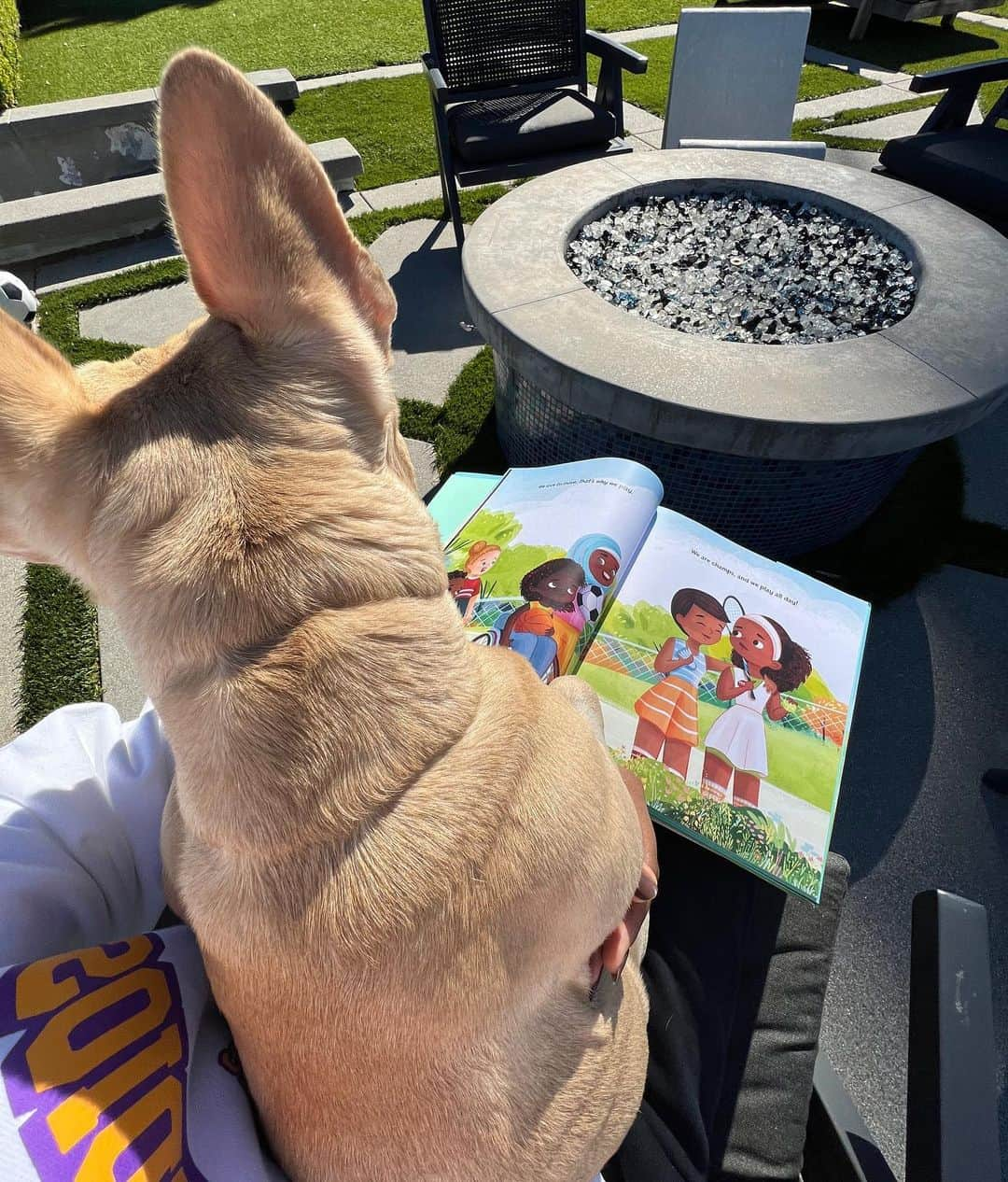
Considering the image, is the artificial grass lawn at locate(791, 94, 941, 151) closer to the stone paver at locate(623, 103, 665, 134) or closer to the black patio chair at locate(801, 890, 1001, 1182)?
the stone paver at locate(623, 103, 665, 134)

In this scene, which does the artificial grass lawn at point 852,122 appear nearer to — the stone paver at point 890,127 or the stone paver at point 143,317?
the stone paver at point 890,127

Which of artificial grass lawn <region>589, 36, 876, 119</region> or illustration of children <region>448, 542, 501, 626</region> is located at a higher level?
Result: artificial grass lawn <region>589, 36, 876, 119</region>

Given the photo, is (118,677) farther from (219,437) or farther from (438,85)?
(438,85)

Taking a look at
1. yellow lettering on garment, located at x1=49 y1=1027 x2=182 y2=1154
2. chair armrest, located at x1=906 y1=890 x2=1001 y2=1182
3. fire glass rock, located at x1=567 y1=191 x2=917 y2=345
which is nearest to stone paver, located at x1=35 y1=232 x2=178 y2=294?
fire glass rock, located at x1=567 y1=191 x2=917 y2=345

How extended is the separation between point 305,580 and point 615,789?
60 centimetres

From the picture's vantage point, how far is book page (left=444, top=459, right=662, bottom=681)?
1.94m

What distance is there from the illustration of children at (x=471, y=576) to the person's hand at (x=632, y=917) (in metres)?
0.77

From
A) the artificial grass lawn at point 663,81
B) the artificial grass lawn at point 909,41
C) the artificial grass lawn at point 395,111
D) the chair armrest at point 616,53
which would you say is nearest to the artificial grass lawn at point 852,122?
the artificial grass lawn at point 663,81

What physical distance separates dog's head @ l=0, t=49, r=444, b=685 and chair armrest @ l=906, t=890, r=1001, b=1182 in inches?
49.9

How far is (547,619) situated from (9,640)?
233 cm

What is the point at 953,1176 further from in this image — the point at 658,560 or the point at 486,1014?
the point at 658,560

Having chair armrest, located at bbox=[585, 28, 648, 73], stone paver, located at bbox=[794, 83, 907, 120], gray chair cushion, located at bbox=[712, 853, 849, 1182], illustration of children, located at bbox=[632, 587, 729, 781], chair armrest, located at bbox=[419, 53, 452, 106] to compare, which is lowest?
gray chair cushion, located at bbox=[712, 853, 849, 1182]

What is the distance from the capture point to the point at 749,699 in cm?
190

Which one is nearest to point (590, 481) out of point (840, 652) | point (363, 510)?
point (840, 652)
